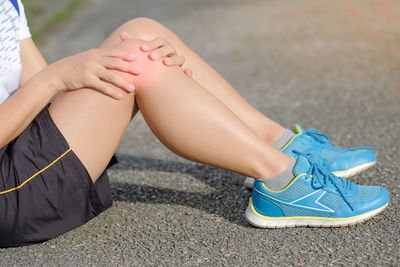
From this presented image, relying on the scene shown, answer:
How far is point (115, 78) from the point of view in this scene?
2025 mm

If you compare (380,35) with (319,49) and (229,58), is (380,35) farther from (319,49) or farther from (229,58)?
(229,58)

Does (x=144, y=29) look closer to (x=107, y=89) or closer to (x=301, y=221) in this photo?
(x=107, y=89)

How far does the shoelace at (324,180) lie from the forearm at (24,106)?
3.21 feet

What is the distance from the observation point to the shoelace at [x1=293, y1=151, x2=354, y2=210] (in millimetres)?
2166

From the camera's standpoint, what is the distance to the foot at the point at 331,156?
8.45 ft

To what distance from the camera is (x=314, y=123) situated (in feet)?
12.3

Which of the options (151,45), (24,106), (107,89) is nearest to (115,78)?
(107,89)

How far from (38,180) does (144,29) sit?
0.80 m

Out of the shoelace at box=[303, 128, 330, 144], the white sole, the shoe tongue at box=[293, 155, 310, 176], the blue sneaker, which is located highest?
the shoe tongue at box=[293, 155, 310, 176]

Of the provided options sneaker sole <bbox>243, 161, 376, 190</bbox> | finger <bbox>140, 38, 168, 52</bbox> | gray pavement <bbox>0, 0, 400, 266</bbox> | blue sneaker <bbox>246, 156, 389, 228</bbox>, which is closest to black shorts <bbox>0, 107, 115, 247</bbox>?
gray pavement <bbox>0, 0, 400, 266</bbox>

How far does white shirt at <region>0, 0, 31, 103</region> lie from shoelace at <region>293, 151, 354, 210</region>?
121 cm

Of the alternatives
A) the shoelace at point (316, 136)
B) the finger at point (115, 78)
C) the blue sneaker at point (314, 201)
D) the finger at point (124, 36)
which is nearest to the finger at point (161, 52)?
the finger at point (115, 78)

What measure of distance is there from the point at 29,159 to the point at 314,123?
7.07 feet

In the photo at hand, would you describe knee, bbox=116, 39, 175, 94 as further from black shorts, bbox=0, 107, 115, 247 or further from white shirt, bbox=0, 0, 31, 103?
white shirt, bbox=0, 0, 31, 103
